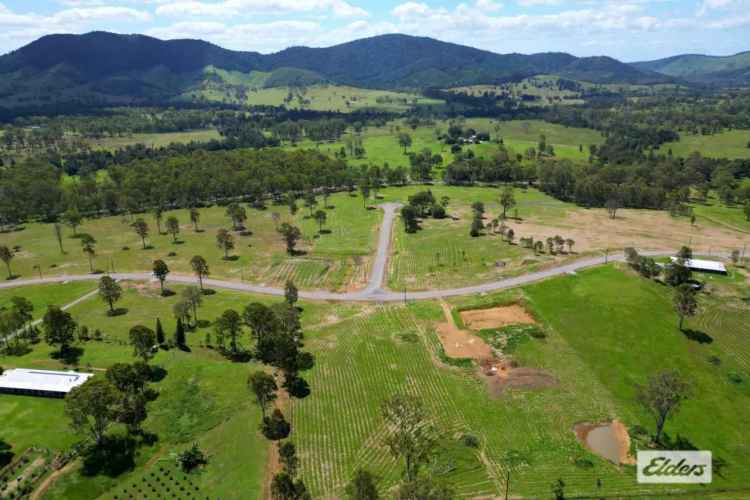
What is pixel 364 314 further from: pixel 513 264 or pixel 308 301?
pixel 513 264

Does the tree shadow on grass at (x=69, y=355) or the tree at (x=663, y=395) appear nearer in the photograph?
the tree at (x=663, y=395)

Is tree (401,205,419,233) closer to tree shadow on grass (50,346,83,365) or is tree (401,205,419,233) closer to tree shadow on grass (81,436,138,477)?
tree shadow on grass (50,346,83,365)

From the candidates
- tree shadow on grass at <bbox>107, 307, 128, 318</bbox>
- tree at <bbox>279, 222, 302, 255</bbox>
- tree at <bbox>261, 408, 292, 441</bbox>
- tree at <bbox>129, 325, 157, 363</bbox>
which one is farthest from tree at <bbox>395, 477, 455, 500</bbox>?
tree at <bbox>279, 222, 302, 255</bbox>

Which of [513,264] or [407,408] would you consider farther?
[513,264]

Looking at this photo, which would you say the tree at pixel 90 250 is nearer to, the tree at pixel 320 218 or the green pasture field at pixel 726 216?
the tree at pixel 320 218

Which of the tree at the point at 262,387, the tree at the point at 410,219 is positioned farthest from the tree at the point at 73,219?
the tree at the point at 262,387

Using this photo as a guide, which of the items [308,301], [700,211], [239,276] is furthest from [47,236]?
[700,211]
